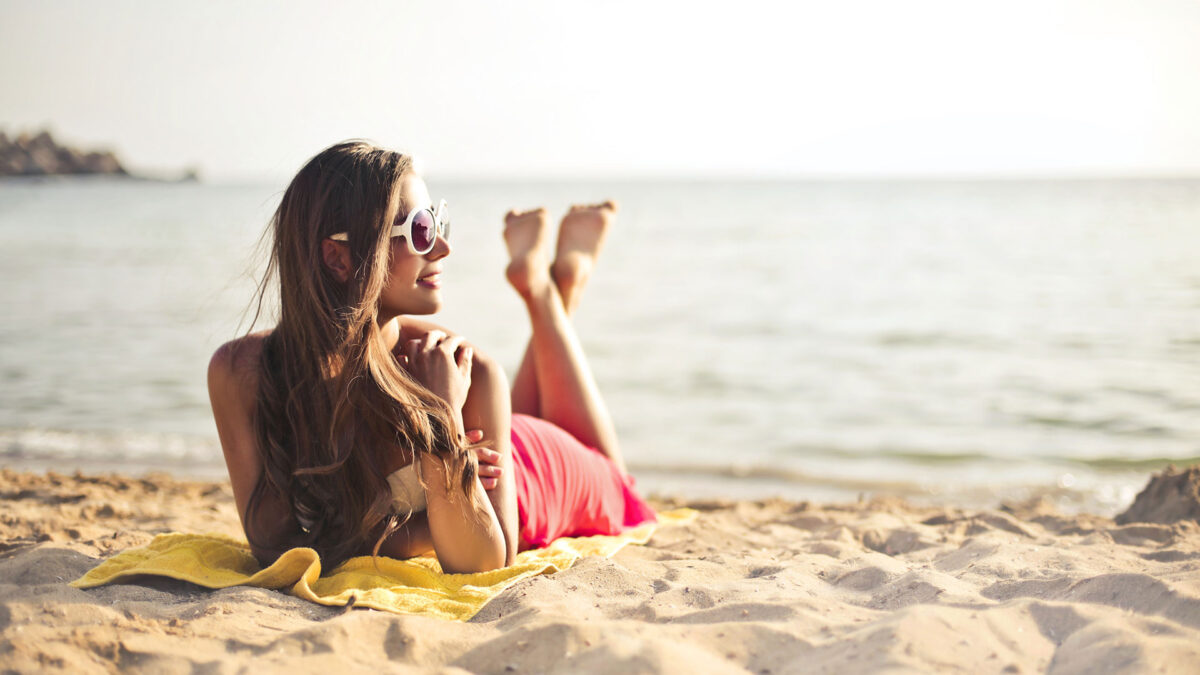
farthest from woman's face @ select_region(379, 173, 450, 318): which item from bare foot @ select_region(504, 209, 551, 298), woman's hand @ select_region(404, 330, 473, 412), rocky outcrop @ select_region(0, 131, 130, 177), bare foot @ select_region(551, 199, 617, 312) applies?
rocky outcrop @ select_region(0, 131, 130, 177)

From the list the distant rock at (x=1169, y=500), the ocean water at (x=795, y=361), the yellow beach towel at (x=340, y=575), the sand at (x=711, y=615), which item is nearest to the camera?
the sand at (x=711, y=615)

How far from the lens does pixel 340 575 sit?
2881 mm

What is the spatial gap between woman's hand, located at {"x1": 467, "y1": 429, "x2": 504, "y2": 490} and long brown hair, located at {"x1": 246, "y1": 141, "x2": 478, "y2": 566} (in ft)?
0.36

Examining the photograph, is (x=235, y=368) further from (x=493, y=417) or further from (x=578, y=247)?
(x=578, y=247)

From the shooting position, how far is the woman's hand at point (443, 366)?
2.74m

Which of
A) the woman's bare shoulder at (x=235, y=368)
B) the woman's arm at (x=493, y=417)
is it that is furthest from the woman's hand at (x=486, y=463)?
the woman's bare shoulder at (x=235, y=368)

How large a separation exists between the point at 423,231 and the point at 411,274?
0.14 meters

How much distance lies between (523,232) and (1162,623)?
2.94 m

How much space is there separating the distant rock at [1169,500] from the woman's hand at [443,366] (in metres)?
3.03

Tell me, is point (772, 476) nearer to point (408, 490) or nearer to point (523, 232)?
point (523, 232)

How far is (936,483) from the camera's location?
19.2 feet

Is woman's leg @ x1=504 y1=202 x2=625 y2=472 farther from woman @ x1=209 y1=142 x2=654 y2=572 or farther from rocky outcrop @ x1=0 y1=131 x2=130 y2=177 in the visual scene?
rocky outcrop @ x1=0 y1=131 x2=130 y2=177

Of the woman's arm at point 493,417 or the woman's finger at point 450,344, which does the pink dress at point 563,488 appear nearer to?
the woman's arm at point 493,417

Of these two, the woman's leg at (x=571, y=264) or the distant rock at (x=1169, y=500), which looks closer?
the distant rock at (x=1169, y=500)
